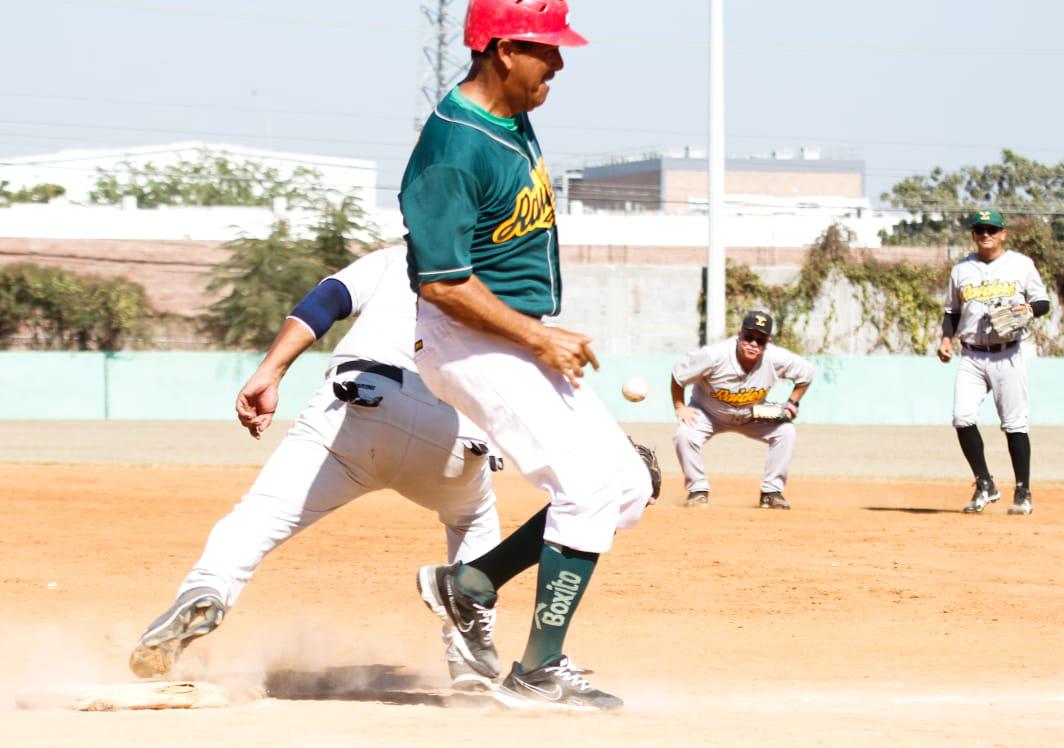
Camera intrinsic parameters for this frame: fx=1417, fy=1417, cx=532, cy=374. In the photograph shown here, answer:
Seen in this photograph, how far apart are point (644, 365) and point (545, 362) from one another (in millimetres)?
24552

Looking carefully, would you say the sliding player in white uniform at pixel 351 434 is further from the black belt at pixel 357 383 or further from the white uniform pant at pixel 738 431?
the white uniform pant at pixel 738 431

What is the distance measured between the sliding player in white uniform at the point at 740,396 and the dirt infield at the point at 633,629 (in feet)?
1.39

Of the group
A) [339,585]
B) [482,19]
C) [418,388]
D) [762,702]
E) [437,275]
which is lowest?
[339,585]

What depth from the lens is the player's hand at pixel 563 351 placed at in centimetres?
429

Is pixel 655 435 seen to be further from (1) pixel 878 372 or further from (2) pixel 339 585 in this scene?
(2) pixel 339 585

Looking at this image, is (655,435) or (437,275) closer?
(437,275)

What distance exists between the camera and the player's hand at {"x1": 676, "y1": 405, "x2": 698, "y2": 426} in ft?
40.0

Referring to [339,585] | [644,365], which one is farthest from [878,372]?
[339,585]

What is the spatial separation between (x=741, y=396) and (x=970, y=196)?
76.2 metres

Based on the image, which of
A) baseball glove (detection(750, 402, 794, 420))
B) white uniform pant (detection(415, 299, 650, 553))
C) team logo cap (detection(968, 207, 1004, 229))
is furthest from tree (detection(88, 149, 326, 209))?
white uniform pant (detection(415, 299, 650, 553))

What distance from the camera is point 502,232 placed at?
436 cm

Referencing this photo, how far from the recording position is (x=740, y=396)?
12.3 metres

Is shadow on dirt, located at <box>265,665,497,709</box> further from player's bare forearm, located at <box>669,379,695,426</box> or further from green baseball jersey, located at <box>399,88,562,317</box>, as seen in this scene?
player's bare forearm, located at <box>669,379,695,426</box>

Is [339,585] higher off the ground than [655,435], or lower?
Answer: higher
